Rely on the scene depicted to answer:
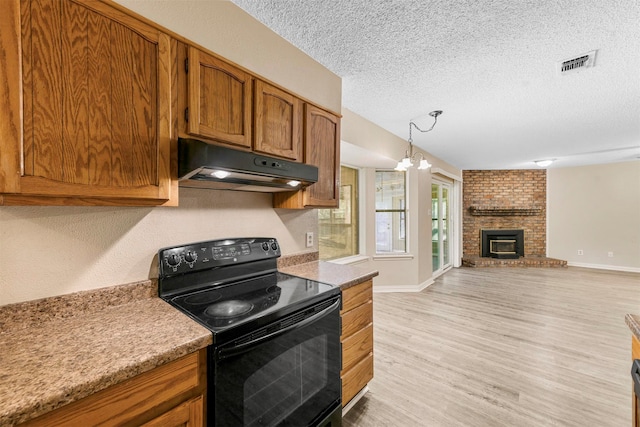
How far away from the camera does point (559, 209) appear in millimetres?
6578

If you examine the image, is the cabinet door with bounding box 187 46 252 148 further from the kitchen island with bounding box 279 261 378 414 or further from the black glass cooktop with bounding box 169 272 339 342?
the kitchen island with bounding box 279 261 378 414

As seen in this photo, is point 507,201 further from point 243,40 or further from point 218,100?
point 218,100

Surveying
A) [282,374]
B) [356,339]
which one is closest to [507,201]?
[356,339]

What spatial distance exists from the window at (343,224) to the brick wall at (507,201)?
410 cm

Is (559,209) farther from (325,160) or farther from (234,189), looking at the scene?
(234,189)

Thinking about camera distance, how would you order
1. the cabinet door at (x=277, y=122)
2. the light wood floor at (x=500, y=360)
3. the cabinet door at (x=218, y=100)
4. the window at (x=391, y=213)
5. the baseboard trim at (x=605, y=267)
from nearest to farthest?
the cabinet door at (x=218, y=100) → the cabinet door at (x=277, y=122) → the light wood floor at (x=500, y=360) → the window at (x=391, y=213) → the baseboard trim at (x=605, y=267)

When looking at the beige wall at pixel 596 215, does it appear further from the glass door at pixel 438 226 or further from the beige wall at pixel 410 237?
the beige wall at pixel 410 237

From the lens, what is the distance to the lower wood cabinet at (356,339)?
168cm

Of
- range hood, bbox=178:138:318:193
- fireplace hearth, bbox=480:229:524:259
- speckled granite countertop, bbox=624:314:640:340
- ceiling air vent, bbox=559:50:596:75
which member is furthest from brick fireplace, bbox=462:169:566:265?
range hood, bbox=178:138:318:193

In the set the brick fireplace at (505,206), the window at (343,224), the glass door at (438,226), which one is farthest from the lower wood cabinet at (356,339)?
the brick fireplace at (505,206)

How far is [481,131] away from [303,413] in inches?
152

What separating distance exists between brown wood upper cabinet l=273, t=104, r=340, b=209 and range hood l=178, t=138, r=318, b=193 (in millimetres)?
300

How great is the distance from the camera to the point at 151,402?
871 millimetres

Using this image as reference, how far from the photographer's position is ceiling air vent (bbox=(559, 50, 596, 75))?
1912mm
